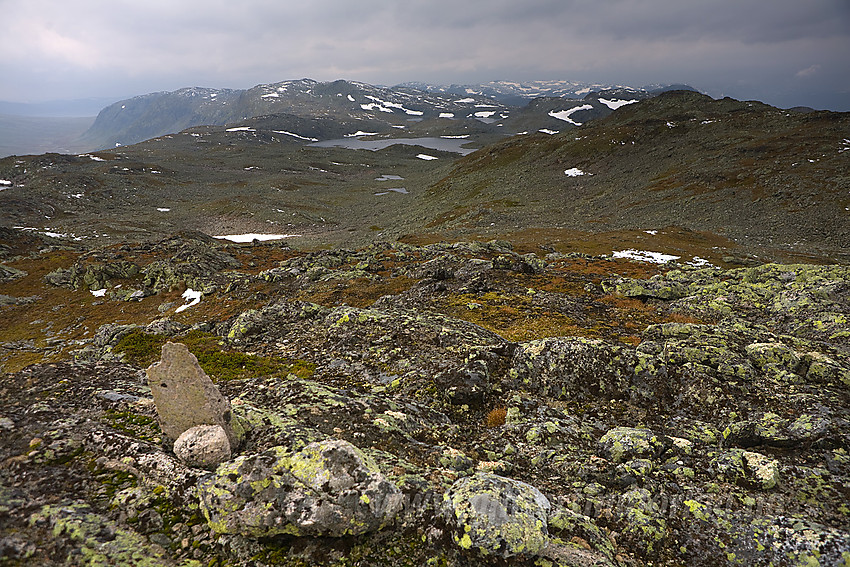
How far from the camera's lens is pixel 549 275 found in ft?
107

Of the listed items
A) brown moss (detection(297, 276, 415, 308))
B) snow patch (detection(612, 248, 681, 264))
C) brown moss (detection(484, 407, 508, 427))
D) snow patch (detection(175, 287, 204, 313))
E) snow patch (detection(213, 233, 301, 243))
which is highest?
brown moss (detection(484, 407, 508, 427))

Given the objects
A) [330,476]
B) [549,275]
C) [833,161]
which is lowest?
[549,275]

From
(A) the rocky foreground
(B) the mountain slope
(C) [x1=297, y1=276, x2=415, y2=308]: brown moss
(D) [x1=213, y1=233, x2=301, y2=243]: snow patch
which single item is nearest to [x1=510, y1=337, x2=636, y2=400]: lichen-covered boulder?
(A) the rocky foreground

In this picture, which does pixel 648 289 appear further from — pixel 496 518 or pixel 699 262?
pixel 699 262

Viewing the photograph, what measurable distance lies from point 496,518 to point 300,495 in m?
3.81

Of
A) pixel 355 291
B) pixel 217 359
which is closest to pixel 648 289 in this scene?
pixel 355 291

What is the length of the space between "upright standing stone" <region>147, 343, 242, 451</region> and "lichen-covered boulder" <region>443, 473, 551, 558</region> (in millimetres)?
5388

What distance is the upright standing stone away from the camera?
8.74 metres

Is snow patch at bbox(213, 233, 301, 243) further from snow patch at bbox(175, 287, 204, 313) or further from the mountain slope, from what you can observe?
snow patch at bbox(175, 287, 204, 313)

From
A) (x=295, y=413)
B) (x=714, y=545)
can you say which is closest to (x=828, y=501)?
(x=714, y=545)

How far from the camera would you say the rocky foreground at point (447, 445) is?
688cm

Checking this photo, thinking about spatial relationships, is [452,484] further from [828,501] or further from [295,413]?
[828,501]

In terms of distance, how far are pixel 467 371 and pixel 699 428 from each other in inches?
292

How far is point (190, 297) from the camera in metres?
37.2
